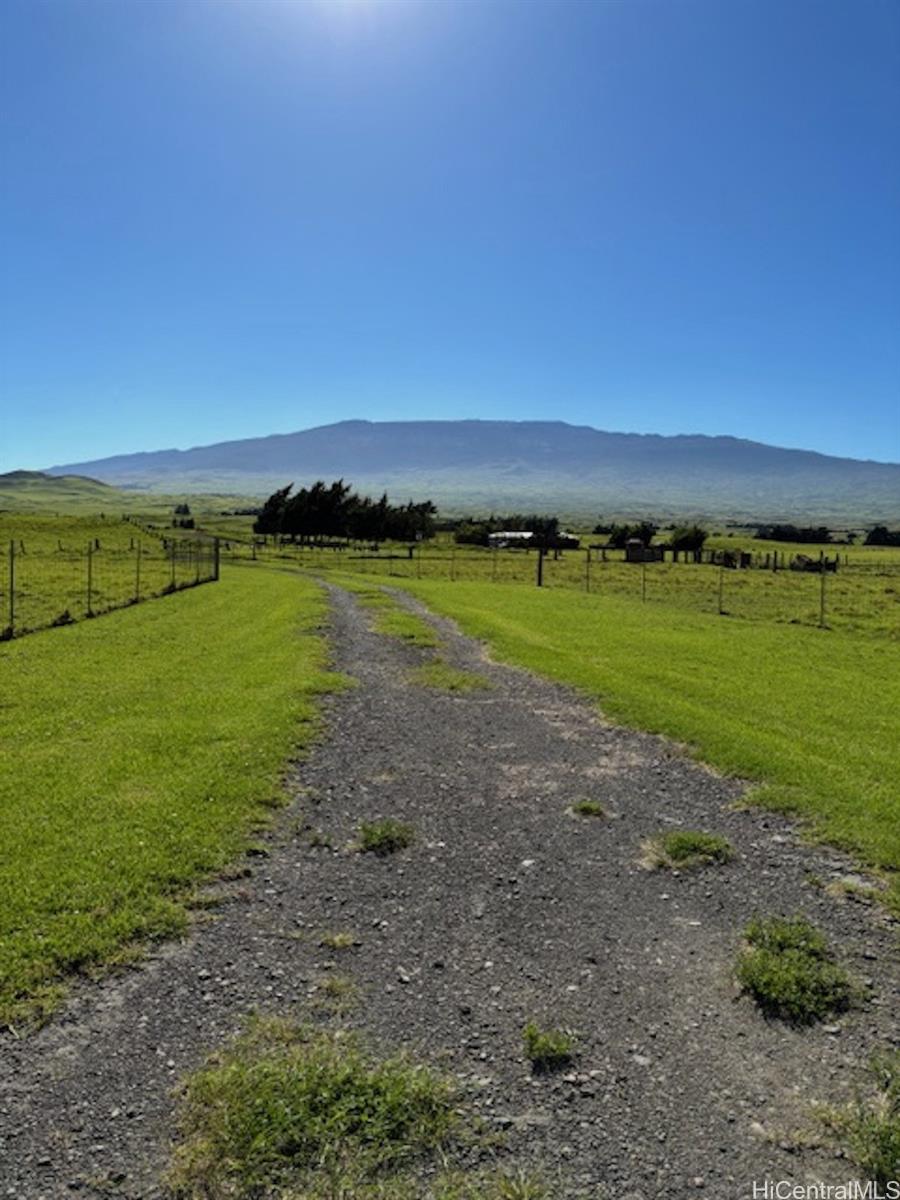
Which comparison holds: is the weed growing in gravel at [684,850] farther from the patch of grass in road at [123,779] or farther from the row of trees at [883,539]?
the row of trees at [883,539]

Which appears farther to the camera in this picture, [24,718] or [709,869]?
[24,718]

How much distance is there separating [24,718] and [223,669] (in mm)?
4631

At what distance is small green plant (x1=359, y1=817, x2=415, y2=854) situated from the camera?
7.05 meters

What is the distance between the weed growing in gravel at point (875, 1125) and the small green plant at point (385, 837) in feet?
13.2

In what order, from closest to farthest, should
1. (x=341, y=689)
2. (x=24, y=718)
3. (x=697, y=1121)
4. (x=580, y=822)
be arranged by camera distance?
(x=697, y=1121)
(x=580, y=822)
(x=24, y=718)
(x=341, y=689)

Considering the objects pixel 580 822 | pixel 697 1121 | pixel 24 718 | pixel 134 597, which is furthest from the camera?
pixel 134 597

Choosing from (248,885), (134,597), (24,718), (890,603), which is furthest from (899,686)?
(890,603)

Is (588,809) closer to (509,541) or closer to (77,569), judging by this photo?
(77,569)

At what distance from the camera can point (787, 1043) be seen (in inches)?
171

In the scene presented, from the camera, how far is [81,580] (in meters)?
37.6

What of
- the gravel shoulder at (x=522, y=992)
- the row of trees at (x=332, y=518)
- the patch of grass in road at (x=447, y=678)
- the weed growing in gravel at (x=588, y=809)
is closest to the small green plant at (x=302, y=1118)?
the gravel shoulder at (x=522, y=992)

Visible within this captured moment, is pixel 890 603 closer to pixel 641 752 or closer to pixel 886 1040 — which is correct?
pixel 641 752

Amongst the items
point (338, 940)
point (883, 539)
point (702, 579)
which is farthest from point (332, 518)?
point (338, 940)

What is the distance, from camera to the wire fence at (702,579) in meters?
35.8
